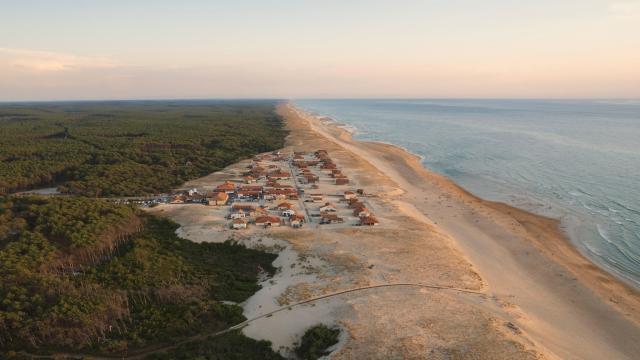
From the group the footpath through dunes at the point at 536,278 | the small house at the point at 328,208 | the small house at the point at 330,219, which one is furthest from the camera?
the small house at the point at 328,208

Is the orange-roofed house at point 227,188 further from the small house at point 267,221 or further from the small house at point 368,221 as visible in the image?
the small house at point 368,221

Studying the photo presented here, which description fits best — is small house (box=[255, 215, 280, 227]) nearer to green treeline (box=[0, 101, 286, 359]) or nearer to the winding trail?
green treeline (box=[0, 101, 286, 359])

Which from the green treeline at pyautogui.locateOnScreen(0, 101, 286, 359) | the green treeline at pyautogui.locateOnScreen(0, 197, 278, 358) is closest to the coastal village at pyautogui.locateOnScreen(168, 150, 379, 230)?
the green treeline at pyautogui.locateOnScreen(0, 101, 286, 359)

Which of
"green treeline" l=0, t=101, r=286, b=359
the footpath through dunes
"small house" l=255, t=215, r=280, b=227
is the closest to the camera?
"green treeline" l=0, t=101, r=286, b=359

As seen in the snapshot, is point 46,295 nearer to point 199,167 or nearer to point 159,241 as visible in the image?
point 159,241

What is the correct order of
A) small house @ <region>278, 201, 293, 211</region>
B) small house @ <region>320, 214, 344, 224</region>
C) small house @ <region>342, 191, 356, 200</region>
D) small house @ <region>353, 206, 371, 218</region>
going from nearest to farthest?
1. small house @ <region>320, 214, 344, 224</region>
2. small house @ <region>353, 206, 371, 218</region>
3. small house @ <region>278, 201, 293, 211</region>
4. small house @ <region>342, 191, 356, 200</region>

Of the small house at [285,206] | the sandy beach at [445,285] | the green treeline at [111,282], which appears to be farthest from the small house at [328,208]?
the green treeline at [111,282]

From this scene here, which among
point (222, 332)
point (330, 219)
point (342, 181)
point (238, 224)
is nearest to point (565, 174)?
point (342, 181)
